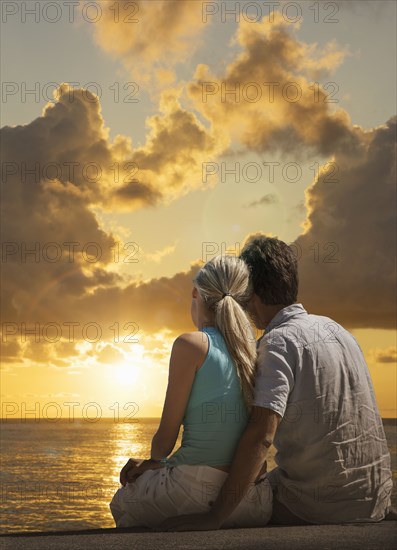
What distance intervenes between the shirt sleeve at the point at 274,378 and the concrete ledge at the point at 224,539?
64cm

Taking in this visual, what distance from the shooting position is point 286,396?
3.90 metres

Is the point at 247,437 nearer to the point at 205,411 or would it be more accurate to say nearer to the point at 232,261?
the point at 205,411

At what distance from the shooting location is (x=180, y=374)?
3.96 metres

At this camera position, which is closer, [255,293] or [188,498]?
[188,498]

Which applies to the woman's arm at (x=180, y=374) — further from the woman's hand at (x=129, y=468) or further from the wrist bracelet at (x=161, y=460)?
the woman's hand at (x=129, y=468)

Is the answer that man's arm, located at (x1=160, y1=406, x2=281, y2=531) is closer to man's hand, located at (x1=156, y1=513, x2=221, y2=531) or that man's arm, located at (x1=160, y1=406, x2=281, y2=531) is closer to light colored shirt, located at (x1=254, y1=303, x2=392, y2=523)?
man's hand, located at (x1=156, y1=513, x2=221, y2=531)

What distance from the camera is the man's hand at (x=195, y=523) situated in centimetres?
389

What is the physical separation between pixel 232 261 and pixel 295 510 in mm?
1510

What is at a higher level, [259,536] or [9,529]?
[259,536]

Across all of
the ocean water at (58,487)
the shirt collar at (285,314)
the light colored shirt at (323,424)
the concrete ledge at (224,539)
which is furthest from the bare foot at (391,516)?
the ocean water at (58,487)

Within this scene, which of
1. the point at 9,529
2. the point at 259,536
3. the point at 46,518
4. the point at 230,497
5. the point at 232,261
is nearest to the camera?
the point at 259,536

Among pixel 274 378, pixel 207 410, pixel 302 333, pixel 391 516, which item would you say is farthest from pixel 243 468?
pixel 391 516

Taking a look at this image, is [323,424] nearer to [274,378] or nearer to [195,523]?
[274,378]

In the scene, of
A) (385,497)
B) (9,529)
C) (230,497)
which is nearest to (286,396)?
(230,497)
